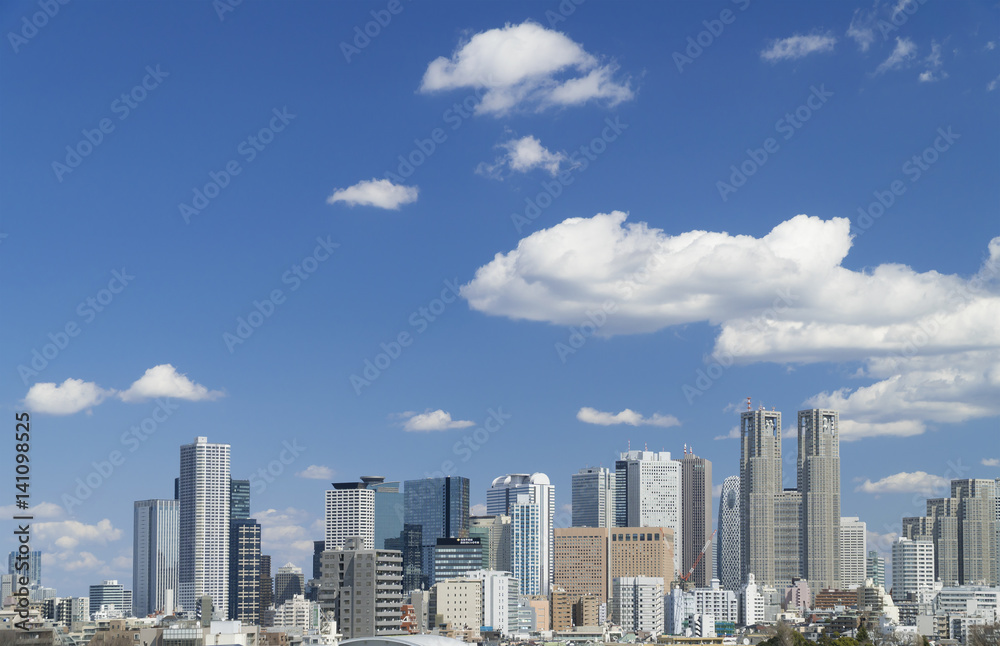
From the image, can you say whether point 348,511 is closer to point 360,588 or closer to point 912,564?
point 912,564

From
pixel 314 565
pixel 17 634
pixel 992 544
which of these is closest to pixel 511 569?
pixel 314 565

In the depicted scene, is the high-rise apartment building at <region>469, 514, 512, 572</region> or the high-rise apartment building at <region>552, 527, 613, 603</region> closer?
the high-rise apartment building at <region>552, 527, 613, 603</region>

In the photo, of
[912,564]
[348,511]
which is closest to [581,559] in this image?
[348,511]

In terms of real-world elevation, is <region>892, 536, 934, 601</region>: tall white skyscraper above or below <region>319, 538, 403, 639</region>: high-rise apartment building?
below

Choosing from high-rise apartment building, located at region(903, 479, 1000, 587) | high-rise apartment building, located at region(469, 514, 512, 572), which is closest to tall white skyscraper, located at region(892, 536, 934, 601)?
high-rise apartment building, located at region(903, 479, 1000, 587)

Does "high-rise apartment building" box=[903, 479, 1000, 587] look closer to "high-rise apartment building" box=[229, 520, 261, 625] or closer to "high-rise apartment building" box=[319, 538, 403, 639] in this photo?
"high-rise apartment building" box=[229, 520, 261, 625]

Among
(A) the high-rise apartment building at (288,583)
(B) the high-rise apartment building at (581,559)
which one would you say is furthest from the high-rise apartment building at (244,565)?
(B) the high-rise apartment building at (581,559)

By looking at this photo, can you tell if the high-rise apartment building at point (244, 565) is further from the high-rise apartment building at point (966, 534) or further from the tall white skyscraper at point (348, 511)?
the high-rise apartment building at point (966, 534)

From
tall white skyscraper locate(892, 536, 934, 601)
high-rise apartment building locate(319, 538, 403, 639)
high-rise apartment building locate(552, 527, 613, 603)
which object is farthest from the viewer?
high-rise apartment building locate(552, 527, 613, 603)
